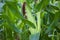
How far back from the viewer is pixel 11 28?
0.56m

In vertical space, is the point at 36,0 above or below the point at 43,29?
above

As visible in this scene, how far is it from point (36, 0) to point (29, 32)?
0.41 feet

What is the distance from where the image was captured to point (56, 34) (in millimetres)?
679

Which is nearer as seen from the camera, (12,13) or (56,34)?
(12,13)

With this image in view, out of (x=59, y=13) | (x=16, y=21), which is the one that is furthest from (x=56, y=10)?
(x=16, y=21)

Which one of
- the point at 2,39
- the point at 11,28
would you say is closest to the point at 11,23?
the point at 11,28

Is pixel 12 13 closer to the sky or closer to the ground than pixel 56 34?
closer to the sky

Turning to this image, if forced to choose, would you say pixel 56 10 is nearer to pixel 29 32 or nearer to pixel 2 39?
pixel 29 32

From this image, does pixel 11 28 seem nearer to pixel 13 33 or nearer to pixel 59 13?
pixel 13 33

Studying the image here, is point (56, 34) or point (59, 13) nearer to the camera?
point (59, 13)

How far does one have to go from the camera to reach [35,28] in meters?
0.56

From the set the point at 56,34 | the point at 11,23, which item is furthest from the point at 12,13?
the point at 56,34

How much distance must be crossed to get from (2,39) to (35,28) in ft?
0.52

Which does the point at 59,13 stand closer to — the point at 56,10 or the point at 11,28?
the point at 56,10
